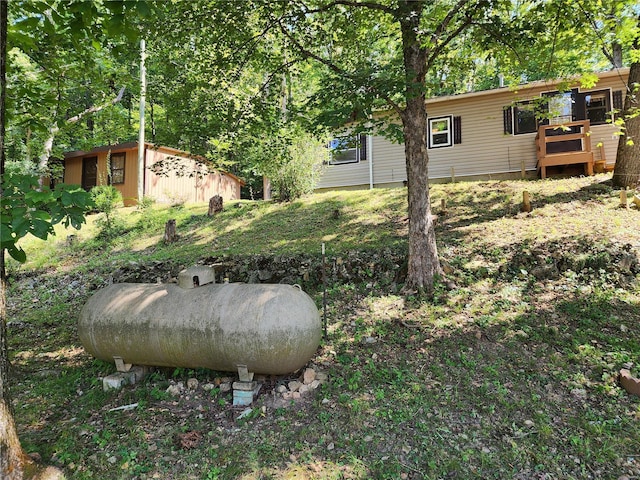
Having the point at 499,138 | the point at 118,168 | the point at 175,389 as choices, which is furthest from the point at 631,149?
the point at 118,168

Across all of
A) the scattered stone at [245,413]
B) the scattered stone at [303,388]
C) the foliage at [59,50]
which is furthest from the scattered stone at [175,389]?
the foliage at [59,50]

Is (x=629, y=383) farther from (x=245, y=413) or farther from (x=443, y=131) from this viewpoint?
(x=443, y=131)

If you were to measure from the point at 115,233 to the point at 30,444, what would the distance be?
10.7 meters

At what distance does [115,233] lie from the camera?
1277cm

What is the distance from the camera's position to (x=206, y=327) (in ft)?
12.9

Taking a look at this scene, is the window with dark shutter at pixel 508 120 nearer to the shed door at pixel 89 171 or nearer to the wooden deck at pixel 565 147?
the wooden deck at pixel 565 147

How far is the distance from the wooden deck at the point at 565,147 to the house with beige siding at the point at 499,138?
27 mm

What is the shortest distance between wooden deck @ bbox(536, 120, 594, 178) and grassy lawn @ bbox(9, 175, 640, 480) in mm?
4160

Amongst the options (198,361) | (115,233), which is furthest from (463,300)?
(115,233)

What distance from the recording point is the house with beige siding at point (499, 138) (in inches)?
483

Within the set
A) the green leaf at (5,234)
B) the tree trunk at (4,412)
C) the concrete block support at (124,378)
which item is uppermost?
the green leaf at (5,234)

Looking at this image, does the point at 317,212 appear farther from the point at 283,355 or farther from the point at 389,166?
the point at 283,355

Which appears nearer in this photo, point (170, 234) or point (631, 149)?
point (631, 149)

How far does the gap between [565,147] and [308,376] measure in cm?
1231
